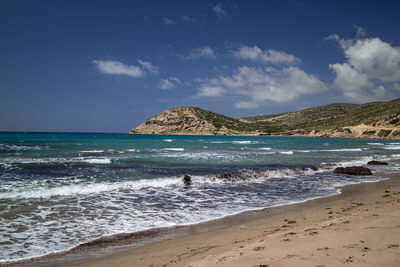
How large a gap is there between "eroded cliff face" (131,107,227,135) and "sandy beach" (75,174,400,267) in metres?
124

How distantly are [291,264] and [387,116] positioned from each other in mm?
114761

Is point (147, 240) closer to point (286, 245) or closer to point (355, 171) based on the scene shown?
point (286, 245)

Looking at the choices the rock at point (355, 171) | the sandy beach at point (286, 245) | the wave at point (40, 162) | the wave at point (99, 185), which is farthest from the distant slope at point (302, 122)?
the sandy beach at point (286, 245)

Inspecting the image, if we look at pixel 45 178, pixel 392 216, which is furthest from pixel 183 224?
pixel 45 178

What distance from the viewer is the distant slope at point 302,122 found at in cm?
9594

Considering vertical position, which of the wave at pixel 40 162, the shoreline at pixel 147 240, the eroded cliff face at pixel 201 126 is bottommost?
the shoreline at pixel 147 240

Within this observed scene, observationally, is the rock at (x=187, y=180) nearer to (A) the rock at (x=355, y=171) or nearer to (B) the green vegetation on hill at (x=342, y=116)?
(A) the rock at (x=355, y=171)

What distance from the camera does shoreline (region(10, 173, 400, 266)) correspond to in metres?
4.89

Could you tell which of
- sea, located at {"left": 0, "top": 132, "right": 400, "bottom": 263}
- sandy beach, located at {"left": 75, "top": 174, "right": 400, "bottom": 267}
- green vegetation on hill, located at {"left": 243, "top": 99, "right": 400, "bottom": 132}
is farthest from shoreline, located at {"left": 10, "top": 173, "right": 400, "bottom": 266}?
green vegetation on hill, located at {"left": 243, "top": 99, "right": 400, "bottom": 132}

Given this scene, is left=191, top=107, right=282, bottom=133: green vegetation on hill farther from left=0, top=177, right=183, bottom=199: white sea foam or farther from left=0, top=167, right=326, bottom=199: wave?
left=0, top=177, right=183, bottom=199: white sea foam

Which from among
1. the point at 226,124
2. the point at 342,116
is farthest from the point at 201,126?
the point at 342,116

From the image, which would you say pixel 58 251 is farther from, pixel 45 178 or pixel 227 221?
pixel 45 178

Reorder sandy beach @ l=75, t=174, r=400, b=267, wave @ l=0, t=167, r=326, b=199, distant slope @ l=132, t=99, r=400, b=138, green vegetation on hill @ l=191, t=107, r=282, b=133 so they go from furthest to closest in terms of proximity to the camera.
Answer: green vegetation on hill @ l=191, t=107, r=282, b=133
distant slope @ l=132, t=99, r=400, b=138
wave @ l=0, t=167, r=326, b=199
sandy beach @ l=75, t=174, r=400, b=267

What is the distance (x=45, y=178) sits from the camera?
45.2 ft
